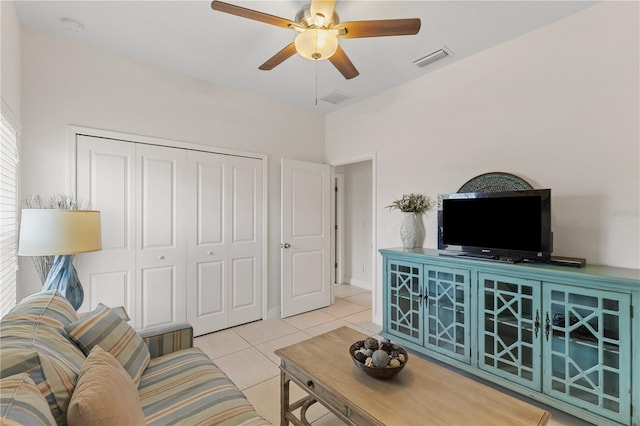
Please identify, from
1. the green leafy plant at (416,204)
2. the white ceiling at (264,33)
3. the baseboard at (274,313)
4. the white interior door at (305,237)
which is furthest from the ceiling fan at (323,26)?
the baseboard at (274,313)

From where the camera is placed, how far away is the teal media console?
171 centimetres

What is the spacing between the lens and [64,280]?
2.15 metres

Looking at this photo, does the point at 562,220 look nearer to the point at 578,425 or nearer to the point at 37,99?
the point at 578,425

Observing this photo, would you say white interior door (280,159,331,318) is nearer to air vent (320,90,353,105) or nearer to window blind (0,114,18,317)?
air vent (320,90,353,105)

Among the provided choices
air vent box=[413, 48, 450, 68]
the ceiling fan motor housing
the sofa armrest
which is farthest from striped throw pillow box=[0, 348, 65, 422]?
air vent box=[413, 48, 450, 68]

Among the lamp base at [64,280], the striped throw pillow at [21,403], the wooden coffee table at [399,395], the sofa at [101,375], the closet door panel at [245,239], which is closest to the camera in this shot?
the striped throw pillow at [21,403]

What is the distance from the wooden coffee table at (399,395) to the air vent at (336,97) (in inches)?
116

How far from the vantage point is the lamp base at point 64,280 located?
2.11 metres

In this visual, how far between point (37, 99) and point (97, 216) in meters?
1.29

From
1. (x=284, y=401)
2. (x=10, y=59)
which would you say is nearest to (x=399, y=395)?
(x=284, y=401)

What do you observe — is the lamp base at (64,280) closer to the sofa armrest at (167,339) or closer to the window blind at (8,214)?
the window blind at (8,214)

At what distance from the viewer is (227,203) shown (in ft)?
11.4

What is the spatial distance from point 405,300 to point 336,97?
100 inches

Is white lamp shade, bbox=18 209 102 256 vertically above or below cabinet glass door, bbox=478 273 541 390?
above
